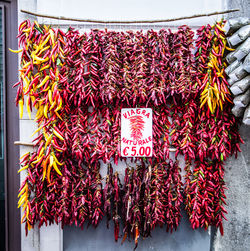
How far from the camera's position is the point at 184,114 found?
7.15ft

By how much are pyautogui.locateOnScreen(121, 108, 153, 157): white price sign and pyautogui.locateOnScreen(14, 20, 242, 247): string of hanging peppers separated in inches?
2.8

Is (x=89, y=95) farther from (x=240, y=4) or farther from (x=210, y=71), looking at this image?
(x=240, y=4)

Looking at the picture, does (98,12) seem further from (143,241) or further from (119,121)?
(143,241)

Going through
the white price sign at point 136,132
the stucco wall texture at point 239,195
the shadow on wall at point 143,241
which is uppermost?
the white price sign at point 136,132

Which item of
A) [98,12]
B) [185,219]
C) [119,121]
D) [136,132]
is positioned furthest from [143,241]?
[98,12]

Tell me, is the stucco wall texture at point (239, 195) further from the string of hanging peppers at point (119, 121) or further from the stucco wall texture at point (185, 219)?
the string of hanging peppers at point (119, 121)

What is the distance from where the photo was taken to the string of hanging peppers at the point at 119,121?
80.2 inches

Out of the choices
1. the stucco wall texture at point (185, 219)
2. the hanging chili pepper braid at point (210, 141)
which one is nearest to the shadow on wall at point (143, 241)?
the stucco wall texture at point (185, 219)

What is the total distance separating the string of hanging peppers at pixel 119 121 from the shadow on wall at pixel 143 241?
0.25m

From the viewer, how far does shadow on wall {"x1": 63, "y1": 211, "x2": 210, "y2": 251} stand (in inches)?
93.2

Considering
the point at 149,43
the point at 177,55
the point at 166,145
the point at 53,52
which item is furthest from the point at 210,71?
the point at 53,52

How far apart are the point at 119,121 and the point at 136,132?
24 cm

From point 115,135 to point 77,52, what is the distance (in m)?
1.00

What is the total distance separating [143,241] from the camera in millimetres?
2410
